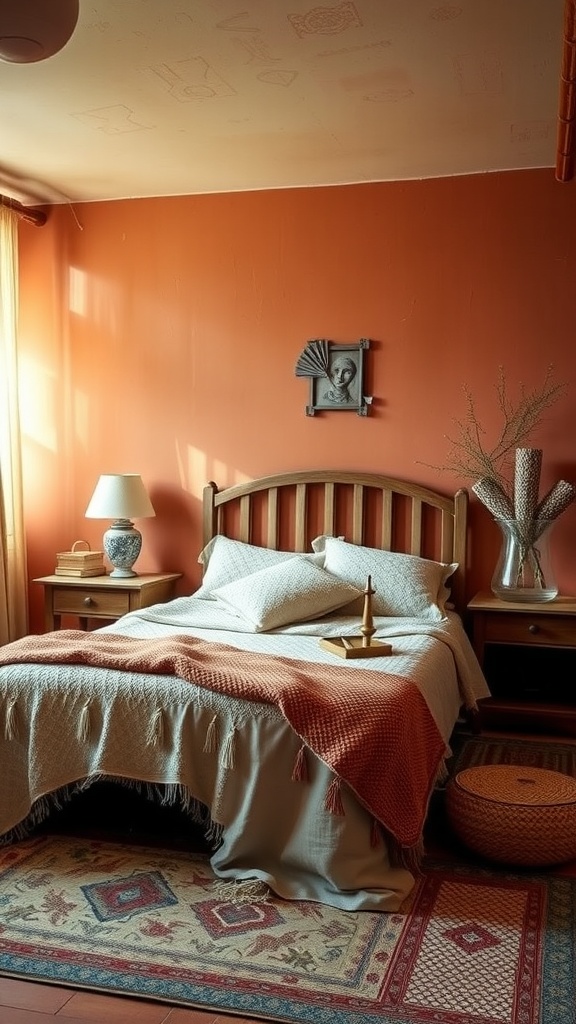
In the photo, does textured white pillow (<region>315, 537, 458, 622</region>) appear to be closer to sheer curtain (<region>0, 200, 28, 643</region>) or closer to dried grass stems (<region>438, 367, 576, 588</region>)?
dried grass stems (<region>438, 367, 576, 588</region>)

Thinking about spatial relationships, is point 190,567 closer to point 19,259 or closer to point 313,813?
point 19,259

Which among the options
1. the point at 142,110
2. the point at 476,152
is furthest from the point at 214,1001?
the point at 476,152

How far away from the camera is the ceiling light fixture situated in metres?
2.01

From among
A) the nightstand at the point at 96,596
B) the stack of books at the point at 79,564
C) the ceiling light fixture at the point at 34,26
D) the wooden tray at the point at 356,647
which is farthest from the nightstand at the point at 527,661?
the ceiling light fixture at the point at 34,26

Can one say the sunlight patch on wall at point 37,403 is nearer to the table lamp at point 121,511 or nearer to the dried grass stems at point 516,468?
the table lamp at point 121,511

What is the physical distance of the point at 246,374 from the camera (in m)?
4.39

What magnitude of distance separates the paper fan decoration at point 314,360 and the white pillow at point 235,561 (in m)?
0.83

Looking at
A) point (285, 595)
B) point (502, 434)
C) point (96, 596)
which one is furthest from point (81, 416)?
point (502, 434)

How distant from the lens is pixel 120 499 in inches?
167

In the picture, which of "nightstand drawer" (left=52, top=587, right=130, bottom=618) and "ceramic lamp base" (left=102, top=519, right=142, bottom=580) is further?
"ceramic lamp base" (left=102, top=519, right=142, bottom=580)

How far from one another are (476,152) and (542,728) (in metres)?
2.35

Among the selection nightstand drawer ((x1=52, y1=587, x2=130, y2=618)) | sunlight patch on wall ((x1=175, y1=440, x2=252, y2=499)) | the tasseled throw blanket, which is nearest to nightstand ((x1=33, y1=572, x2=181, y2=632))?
nightstand drawer ((x1=52, y1=587, x2=130, y2=618))

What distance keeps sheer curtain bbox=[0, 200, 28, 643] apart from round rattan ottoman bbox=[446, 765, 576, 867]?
8.38 feet

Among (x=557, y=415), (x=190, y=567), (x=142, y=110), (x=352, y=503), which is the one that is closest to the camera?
(x=142, y=110)
